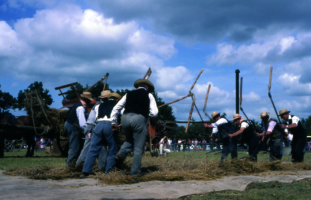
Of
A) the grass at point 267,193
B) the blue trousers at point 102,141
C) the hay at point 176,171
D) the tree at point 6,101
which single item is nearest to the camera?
the grass at point 267,193

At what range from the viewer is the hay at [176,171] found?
5.27 meters

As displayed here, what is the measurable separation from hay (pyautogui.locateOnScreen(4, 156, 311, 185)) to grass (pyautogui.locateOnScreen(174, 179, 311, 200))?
972 mm

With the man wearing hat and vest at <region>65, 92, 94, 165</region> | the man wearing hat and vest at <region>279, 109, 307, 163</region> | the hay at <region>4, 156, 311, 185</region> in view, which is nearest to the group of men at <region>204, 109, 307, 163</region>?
the man wearing hat and vest at <region>279, 109, 307, 163</region>

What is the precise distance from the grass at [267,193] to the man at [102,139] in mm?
2456

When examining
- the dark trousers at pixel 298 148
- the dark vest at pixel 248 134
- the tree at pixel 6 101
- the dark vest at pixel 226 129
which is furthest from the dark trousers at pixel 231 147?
the tree at pixel 6 101

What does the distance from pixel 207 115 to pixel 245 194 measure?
9019 millimetres

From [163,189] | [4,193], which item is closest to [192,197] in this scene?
[163,189]

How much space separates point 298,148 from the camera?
8641 mm

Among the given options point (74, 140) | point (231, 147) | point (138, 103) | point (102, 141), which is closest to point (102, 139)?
point (102, 141)

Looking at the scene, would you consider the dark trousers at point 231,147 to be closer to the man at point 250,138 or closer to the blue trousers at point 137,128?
the man at point 250,138

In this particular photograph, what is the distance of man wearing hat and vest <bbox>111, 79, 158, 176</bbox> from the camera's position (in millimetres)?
5715

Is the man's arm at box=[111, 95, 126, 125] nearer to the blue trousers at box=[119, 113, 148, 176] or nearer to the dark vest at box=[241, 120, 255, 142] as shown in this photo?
the blue trousers at box=[119, 113, 148, 176]

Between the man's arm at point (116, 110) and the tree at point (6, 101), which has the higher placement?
the tree at point (6, 101)

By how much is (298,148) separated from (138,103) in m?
5.06
